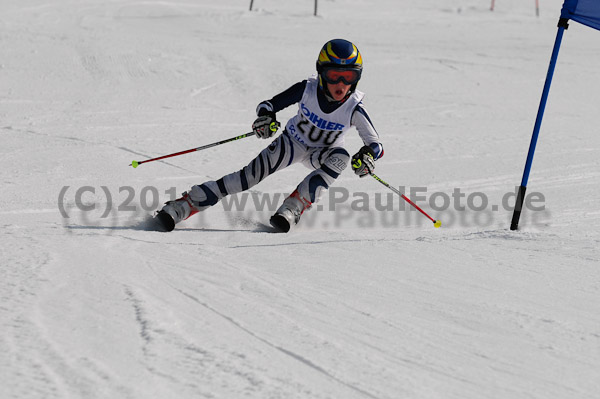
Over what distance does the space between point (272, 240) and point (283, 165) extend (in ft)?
3.61

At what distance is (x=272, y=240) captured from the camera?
192 inches

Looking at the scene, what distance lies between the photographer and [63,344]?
8.77 ft

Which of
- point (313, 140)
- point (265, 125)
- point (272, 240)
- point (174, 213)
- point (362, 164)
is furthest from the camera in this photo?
point (313, 140)

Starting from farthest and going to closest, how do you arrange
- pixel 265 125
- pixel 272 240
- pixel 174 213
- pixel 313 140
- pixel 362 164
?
pixel 313 140 < pixel 265 125 < pixel 174 213 < pixel 362 164 < pixel 272 240

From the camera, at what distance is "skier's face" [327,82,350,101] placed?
5.38m

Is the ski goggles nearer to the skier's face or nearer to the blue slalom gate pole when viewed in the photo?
the skier's face

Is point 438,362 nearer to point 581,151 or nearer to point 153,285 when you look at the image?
point 153,285

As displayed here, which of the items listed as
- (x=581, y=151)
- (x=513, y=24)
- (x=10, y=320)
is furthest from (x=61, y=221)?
(x=513, y=24)

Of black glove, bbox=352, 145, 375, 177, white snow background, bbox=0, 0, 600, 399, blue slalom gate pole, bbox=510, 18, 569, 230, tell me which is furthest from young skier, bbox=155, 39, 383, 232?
blue slalom gate pole, bbox=510, 18, 569, 230

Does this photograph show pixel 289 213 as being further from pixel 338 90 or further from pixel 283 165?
pixel 338 90

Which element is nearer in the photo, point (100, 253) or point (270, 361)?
point (270, 361)

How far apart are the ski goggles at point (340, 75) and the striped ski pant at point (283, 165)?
0.59 metres

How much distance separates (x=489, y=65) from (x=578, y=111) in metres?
3.24

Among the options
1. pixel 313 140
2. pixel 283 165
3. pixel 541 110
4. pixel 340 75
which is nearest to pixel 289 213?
pixel 283 165
